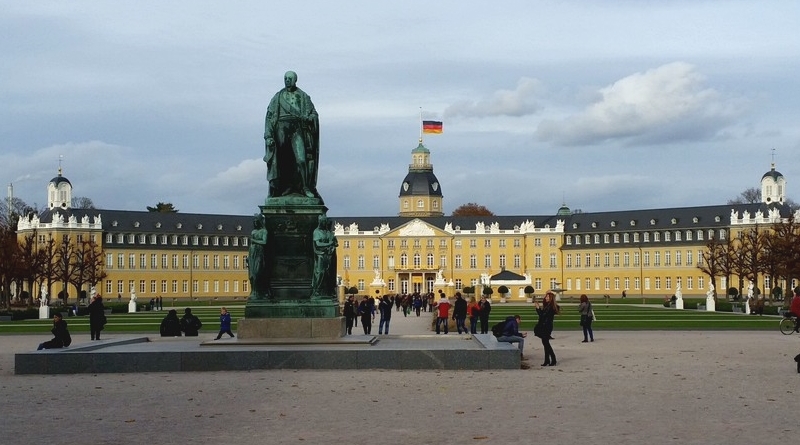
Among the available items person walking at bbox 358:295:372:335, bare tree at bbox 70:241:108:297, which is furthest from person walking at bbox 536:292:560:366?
bare tree at bbox 70:241:108:297

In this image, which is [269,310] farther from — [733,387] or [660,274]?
[660,274]

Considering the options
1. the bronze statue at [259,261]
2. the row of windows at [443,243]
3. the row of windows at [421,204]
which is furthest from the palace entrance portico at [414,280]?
the bronze statue at [259,261]

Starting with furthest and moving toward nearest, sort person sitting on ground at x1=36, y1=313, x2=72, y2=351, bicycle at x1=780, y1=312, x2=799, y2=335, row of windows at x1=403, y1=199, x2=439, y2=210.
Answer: row of windows at x1=403, y1=199, x2=439, y2=210, bicycle at x1=780, y1=312, x2=799, y2=335, person sitting on ground at x1=36, y1=313, x2=72, y2=351

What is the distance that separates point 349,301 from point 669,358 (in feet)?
46.2

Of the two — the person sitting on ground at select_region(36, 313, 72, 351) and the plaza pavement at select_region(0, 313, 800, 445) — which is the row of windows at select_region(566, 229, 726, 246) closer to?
the plaza pavement at select_region(0, 313, 800, 445)

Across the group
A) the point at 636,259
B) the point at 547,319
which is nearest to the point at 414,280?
the point at 636,259

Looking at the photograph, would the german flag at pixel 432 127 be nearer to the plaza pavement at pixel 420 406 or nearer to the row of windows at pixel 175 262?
the row of windows at pixel 175 262

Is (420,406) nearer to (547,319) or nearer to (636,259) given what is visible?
(547,319)

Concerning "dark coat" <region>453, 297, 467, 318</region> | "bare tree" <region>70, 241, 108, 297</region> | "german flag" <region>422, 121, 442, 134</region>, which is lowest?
"dark coat" <region>453, 297, 467, 318</region>

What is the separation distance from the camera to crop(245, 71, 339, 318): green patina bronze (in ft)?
80.9

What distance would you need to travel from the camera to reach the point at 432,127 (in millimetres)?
156250

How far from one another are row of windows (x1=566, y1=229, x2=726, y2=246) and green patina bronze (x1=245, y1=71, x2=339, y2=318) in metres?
119

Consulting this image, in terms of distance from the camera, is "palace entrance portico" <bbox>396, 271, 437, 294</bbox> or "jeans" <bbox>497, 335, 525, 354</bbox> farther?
"palace entrance portico" <bbox>396, 271, 437, 294</bbox>

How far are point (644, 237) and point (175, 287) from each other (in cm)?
5847
